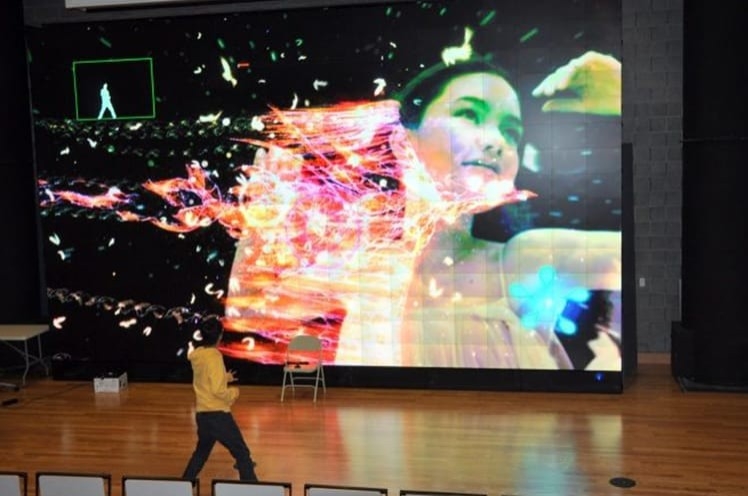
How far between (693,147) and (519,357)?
2.97 m

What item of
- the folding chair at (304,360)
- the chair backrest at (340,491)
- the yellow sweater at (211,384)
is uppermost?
the yellow sweater at (211,384)

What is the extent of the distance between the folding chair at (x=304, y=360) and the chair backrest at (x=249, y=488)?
438 centimetres

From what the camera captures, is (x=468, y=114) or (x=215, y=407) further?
(x=468, y=114)

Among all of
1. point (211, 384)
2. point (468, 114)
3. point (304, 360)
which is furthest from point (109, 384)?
point (468, 114)

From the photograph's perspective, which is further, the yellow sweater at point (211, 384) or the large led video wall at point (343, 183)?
the large led video wall at point (343, 183)

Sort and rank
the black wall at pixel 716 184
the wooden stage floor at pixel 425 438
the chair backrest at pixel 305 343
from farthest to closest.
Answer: the chair backrest at pixel 305 343, the black wall at pixel 716 184, the wooden stage floor at pixel 425 438

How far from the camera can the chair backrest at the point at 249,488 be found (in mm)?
4543

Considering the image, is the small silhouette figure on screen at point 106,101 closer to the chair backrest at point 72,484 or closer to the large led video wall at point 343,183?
the large led video wall at point 343,183

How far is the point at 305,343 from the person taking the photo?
9.30m

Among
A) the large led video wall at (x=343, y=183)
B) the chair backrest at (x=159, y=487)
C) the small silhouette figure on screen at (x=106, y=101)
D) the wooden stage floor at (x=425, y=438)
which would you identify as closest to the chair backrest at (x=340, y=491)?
the chair backrest at (x=159, y=487)

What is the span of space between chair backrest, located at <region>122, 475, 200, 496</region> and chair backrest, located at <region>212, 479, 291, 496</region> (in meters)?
0.13

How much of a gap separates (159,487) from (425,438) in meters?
3.38

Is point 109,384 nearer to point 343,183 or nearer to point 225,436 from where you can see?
point 343,183

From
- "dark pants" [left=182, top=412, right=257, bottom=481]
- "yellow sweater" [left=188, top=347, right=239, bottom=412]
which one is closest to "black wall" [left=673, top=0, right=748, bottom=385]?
"dark pants" [left=182, top=412, right=257, bottom=481]
